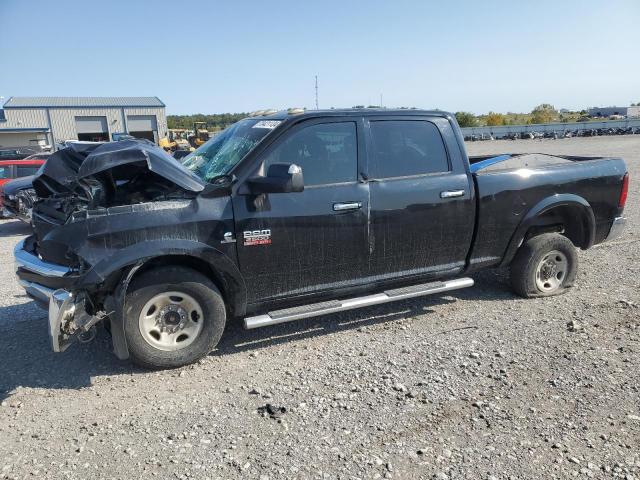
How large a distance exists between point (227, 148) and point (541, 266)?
3.57 meters

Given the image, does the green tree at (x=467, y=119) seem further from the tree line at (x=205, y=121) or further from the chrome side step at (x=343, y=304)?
the chrome side step at (x=343, y=304)

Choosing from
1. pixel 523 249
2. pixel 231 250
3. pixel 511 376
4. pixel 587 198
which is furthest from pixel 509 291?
pixel 231 250

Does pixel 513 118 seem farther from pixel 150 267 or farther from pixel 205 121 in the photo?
pixel 150 267

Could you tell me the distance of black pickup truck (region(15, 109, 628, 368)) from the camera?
3697 millimetres

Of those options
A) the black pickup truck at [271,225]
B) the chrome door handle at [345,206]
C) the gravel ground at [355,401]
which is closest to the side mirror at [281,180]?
the black pickup truck at [271,225]

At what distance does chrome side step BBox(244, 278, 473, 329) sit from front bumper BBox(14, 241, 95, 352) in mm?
1220

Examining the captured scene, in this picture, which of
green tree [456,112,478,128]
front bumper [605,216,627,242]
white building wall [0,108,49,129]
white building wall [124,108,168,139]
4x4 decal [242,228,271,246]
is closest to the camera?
4x4 decal [242,228,271,246]

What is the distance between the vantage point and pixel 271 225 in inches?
159

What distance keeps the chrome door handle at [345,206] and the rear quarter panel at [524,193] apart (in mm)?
1357

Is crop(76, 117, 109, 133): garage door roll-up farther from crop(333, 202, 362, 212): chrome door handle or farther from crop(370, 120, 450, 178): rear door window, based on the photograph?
crop(333, 202, 362, 212): chrome door handle

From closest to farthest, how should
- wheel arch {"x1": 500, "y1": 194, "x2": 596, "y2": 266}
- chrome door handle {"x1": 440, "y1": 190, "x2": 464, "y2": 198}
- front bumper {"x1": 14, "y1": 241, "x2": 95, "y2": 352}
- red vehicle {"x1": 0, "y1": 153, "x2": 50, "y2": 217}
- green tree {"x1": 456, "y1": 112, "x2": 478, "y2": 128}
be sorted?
front bumper {"x1": 14, "y1": 241, "x2": 95, "y2": 352}
chrome door handle {"x1": 440, "y1": 190, "x2": 464, "y2": 198}
wheel arch {"x1": 500, "y1": 194, "x2": 596, "y2": 266}
red vehicle {"x1": 0, "y1": 153, "x2": 50, "y2": 217}
green tree {"x1": 456, "y1": 112, "x2": 478, "y2": 128}

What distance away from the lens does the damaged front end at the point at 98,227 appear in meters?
3.57

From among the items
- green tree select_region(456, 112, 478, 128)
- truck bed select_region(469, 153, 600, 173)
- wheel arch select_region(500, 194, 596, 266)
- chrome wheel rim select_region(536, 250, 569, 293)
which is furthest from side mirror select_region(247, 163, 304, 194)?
green tree select_region(456, 112, 478, 128)

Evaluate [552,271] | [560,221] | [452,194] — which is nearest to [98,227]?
[452,194]
